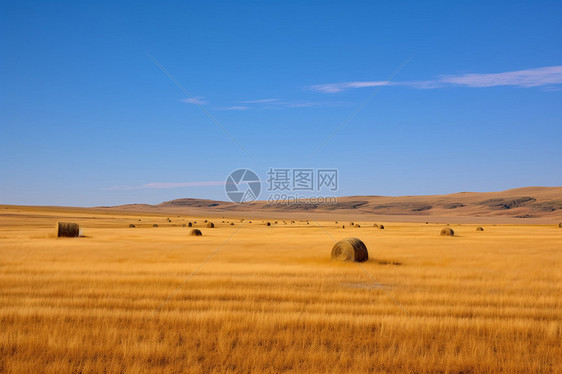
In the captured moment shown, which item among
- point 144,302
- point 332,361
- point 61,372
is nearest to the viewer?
point 61,372

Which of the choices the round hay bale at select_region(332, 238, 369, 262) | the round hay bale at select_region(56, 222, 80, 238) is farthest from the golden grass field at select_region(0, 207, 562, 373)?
the round hay bale at select_region(56, 222, 80, 238)

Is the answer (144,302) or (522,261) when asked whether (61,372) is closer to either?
(144,302)

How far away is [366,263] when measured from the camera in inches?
935

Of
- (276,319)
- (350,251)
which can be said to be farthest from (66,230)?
(276,319)

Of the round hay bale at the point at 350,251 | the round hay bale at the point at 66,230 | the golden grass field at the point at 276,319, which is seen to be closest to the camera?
the golden grass field at the point at 276,319

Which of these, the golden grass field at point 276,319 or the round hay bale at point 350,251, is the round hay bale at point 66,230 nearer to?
the golden grass field at point 276,319

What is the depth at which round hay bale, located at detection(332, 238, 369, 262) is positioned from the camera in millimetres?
23739

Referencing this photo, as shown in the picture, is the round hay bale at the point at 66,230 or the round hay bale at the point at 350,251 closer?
the round hay bale at the point at 350,251

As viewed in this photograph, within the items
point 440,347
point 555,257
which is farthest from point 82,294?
point 555,257

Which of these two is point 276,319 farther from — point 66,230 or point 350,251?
point 66,230

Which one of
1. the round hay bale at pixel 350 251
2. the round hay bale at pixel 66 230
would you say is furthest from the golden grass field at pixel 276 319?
the round hay bale at pixel 66 230

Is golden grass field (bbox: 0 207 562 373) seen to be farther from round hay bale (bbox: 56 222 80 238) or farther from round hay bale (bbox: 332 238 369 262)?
round hay bale (bbox: 56 222 80 238)

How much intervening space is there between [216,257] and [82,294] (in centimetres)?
1221

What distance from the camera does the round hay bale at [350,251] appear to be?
23.7 meters
